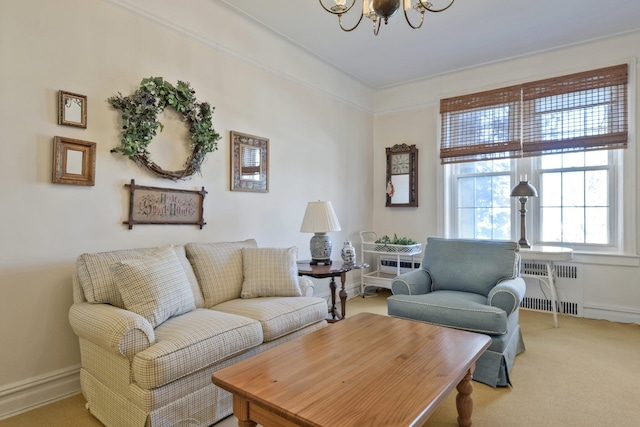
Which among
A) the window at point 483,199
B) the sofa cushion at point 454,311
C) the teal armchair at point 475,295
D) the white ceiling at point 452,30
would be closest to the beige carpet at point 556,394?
the teal armchair at point 475,295

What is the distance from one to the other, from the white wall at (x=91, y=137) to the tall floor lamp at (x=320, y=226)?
45 cm

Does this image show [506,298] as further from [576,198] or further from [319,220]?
[576,198]

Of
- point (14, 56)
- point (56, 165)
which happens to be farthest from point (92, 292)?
point (14, 56)

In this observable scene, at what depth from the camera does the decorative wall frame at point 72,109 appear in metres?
2.15

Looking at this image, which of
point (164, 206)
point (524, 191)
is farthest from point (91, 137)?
point (524, 191)

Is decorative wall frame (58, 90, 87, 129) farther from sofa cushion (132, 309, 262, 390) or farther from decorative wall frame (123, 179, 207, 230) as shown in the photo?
sofa cushion (132, 309, 262, 390)

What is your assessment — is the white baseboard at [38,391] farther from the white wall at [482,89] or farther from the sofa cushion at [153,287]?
the white wall at [482,89]

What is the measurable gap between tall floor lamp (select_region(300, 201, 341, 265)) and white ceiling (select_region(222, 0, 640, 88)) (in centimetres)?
171

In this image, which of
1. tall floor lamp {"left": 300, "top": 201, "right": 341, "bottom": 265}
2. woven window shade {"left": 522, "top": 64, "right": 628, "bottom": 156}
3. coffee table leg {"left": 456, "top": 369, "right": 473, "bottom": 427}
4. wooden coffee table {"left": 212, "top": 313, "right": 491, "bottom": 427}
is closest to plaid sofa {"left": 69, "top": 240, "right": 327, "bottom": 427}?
wooden coffee table {"left": 212, "top": 313, "right": 491, "bottom": 427}

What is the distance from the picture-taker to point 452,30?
11.3ft

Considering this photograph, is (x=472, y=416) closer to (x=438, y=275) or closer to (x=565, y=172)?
(x=438, y=275)

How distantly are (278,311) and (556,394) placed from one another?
5.73 feet

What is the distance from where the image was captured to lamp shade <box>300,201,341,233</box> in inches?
127

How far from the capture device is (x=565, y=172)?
12.7 feet
